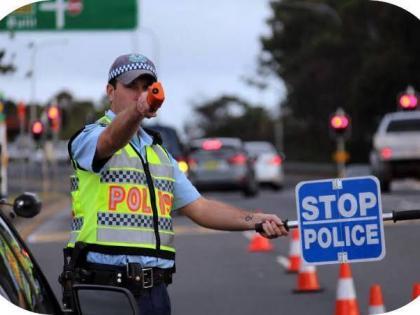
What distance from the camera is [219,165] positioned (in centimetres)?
3020

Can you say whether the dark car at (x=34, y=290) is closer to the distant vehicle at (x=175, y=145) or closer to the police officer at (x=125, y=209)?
the police officer at (x=125, y=209)

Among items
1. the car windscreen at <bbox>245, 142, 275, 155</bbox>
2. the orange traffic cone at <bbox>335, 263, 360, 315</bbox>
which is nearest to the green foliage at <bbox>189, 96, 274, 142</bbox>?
the car windscreen at <bbox>245, 142, 275, 155</bbox>

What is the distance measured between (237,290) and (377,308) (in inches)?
174

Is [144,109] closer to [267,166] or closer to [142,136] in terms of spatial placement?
[142,136]

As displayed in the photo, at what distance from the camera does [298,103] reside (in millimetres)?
63906

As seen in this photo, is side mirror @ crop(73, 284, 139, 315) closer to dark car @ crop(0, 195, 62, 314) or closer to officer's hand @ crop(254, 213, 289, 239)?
dark car @ crop(0, 195, 62, 314)

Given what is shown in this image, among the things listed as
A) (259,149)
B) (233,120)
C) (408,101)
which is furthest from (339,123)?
(233,120)

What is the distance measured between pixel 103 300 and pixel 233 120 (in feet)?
334

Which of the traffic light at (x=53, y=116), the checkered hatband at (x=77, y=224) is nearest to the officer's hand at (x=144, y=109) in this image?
the checkered hatband at (x=77, y=224)

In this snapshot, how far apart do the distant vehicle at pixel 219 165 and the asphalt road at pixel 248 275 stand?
29.1 ft

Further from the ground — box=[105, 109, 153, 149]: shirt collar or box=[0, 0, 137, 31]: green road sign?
box=[105, 109, 153, 149]: shirt collar

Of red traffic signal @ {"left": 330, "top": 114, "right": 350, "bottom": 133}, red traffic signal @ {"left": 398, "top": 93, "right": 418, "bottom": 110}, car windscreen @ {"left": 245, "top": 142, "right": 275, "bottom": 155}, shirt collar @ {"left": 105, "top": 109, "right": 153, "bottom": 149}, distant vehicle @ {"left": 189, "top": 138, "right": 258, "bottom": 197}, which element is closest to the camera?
shirt collar @ {"left": 105, "top": 109, "right": 153, "bottom": 149}

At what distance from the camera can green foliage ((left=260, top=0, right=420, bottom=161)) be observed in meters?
49.3

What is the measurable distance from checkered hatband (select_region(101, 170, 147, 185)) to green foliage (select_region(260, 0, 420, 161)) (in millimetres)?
35043
